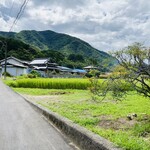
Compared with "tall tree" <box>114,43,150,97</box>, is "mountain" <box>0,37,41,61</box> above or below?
above

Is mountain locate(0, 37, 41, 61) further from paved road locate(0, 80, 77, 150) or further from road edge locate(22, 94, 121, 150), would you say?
road edge locate(22, 94, 121, 150)

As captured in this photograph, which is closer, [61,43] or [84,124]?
[84,124]

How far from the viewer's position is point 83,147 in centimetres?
634

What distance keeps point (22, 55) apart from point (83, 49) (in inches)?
2863

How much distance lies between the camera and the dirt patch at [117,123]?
7.80m

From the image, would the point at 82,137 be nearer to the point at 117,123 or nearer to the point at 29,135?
the point at 29,135

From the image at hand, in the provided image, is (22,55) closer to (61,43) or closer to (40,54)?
(40,54)

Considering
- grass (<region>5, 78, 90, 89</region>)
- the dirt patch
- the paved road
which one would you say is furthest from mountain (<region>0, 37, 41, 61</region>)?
the dirt patch

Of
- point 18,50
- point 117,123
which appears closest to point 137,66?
point 117,123

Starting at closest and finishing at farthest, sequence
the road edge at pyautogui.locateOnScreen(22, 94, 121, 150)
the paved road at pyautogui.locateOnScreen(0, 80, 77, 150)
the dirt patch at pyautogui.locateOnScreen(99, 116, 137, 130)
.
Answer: the road edge at pyautogui.locateOnScreen(22, 94, 121, 150) < the paved road at pyautogui.locateOnScreen(0, 80, 77, 150) < the dirt patch at pyautogui.locateOnScreen(99, 116, 137, 130)

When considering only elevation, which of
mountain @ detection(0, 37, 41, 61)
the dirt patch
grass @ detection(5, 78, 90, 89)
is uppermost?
mountain @ detection(0, 37, 41, 61)

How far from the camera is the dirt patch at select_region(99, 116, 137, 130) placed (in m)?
7.80

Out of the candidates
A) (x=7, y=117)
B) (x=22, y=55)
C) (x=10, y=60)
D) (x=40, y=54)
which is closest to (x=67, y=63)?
(x=40, y=54)

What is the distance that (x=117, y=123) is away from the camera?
833 cm
